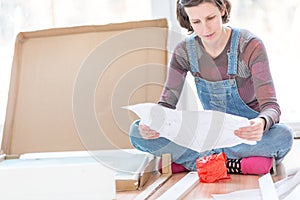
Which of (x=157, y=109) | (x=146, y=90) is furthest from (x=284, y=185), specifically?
(x=146, y=90)

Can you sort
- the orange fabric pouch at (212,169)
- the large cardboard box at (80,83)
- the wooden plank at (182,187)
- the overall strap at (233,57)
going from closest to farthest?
the wooden plank at (182,187) → the orange fabric pouch at (212,169) → the overall strap at (233,57) → the large cardboard box at (80,83)

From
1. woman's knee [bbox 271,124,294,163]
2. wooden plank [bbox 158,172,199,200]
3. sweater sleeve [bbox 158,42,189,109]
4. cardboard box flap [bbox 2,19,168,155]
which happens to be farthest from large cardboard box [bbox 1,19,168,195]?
woman's knee [bbox 271,124,294,163]

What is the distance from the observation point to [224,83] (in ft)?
4.51

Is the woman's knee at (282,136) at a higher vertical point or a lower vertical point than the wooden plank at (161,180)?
higher

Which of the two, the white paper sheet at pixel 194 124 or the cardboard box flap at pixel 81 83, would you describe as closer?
the white paper sheet at pixel 194 124

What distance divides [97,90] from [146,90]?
165 mm

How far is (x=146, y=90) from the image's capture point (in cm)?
162

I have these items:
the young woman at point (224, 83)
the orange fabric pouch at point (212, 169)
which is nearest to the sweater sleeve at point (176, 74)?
the young woman at point (224, 83)

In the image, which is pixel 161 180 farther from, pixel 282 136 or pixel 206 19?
pixel 206 19

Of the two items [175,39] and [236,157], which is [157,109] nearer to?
[236,157]

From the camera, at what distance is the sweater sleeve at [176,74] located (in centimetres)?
143

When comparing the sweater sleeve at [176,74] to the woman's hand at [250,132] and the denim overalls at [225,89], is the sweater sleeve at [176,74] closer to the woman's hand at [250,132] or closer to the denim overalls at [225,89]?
the denim overalls at [225,89]

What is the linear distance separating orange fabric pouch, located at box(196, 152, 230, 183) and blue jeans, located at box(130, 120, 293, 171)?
71 mm

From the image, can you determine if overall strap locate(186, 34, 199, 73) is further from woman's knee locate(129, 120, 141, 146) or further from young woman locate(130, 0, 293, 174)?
woman's knee locate(129, 120, 141, 146)
